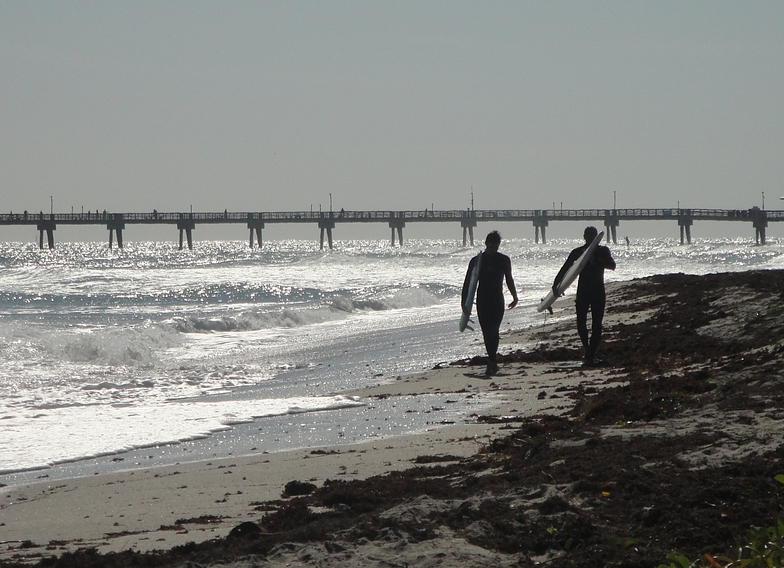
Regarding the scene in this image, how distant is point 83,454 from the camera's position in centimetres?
672

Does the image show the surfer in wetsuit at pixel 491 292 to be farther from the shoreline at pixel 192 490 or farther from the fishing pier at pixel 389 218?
the fishing pier at pixel 389 218

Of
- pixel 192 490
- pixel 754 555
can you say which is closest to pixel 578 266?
pixel 192 490

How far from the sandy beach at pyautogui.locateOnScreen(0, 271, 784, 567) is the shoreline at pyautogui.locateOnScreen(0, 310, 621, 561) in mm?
16

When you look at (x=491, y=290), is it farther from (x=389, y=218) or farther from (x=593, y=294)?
(x=389, y=218)

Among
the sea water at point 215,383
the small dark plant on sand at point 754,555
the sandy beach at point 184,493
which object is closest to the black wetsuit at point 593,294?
the sea water at point 215,383

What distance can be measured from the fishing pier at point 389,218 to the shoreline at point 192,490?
82854mm

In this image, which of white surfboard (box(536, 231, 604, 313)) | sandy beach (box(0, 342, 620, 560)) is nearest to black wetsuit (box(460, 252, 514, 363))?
white surfboard (box(536, 231, 604, 313))

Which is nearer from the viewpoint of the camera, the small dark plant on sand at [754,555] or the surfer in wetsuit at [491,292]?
the small dark plant on sand at [754,555]

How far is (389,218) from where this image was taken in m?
91.2

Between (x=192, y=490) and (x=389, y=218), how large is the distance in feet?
283

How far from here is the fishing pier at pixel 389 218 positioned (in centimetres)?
8675

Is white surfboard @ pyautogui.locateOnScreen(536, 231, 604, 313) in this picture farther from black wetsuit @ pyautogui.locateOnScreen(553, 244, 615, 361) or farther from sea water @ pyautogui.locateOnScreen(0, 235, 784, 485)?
sea water @ pyautogui.locateOnScreen(0, 235, 784, 485)

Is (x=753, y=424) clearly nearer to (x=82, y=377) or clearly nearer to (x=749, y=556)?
(x=749, y=556)

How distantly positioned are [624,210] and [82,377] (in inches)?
3154
